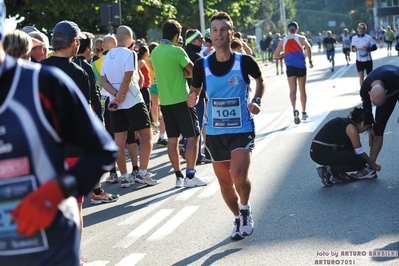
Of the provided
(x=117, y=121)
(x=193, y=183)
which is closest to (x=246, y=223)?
(x=193, y=183)

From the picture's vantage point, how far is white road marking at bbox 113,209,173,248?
7.17 m

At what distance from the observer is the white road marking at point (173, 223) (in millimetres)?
7352

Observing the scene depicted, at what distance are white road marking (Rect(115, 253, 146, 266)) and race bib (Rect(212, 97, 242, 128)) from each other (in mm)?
1274

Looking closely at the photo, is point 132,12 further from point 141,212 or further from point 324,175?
point 141,212

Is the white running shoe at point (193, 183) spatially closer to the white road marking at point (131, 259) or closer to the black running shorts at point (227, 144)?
the black running shorts at point (227, 144)

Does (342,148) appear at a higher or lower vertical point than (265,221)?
higher

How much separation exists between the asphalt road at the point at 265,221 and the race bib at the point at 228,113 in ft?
3.21

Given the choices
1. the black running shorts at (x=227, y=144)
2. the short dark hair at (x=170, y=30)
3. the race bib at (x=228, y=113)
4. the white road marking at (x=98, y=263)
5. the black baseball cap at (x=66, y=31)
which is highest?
the black baseball cap at (x=66, y=31)

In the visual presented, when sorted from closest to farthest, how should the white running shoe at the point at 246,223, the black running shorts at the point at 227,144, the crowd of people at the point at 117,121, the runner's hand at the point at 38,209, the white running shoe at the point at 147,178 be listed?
the runner's hand at the point at 38,209
the crowd of people at the point at 117,121
the black running shorts at the point at 227,144
the white running shoe at the point at 246,223
the white running shoe at the point at 147,178

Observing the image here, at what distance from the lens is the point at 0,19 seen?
9.17 ft

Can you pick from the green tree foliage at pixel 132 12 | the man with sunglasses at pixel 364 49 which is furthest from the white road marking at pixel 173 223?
the green tree foliage at pixel 132 12

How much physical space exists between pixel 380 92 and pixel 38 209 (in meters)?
6.35

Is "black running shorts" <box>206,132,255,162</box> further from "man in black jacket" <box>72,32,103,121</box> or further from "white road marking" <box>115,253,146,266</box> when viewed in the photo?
"man in black jacket" <box>72,32,103,121</box>

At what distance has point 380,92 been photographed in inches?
333
